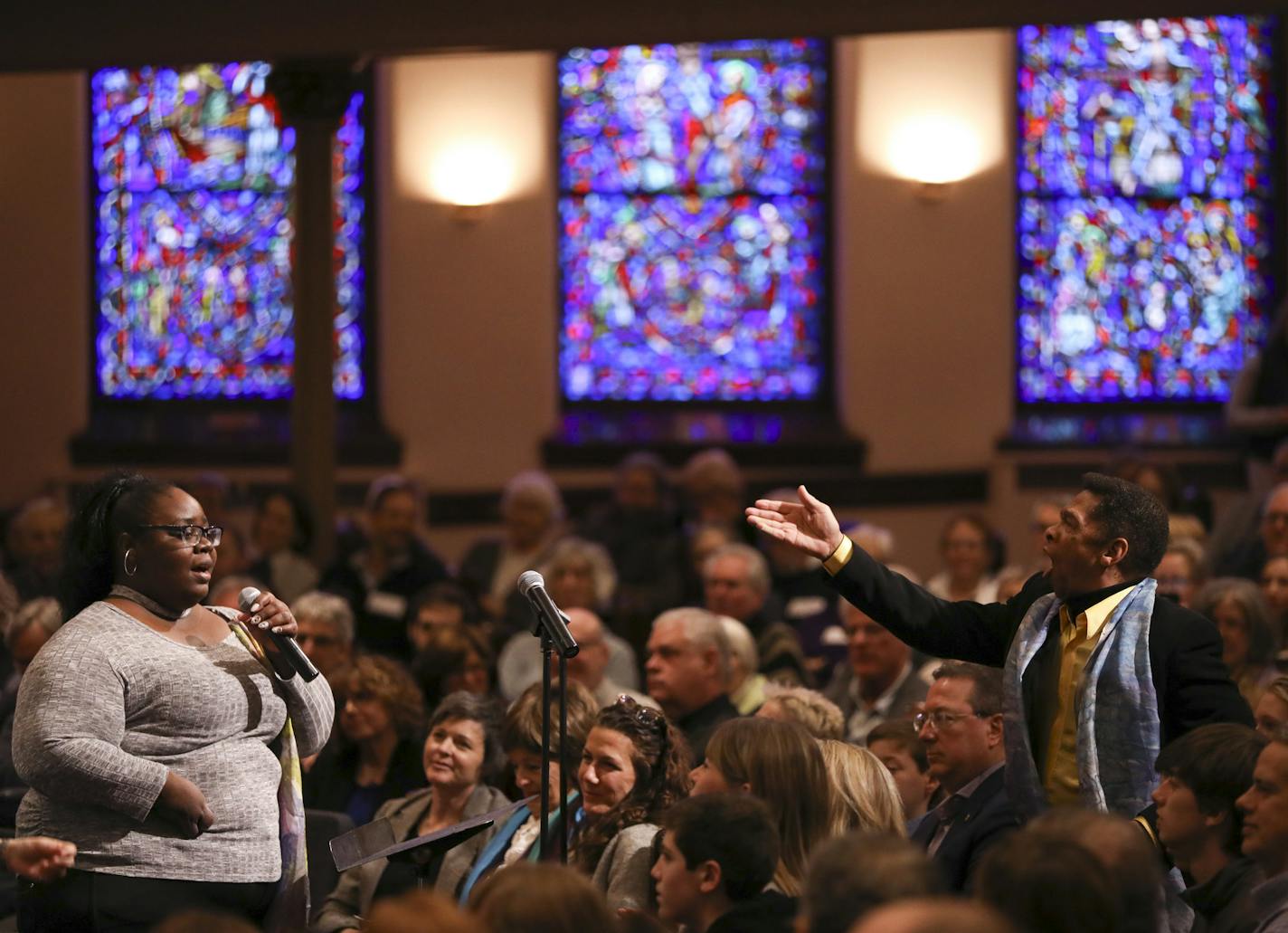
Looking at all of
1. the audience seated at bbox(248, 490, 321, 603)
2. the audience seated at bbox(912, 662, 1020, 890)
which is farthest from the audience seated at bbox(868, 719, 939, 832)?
the audience seated at bbox(248, 490, 321, 603)

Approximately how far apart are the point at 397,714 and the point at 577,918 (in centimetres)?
262

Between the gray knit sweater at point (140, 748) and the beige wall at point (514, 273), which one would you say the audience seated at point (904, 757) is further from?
the beige wall at point (514, 273)

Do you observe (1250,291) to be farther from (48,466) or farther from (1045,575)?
(1045,575)

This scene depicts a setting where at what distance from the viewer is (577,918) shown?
8.09ft

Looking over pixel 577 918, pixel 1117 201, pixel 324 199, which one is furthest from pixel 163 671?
pixel 1117 201

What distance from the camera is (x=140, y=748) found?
328cm

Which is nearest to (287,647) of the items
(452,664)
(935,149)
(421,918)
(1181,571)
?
(421,918)

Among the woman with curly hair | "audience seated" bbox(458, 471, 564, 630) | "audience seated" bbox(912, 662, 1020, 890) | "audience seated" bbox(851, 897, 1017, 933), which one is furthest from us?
"audience seated" bbox(458, 471, 564, 630)

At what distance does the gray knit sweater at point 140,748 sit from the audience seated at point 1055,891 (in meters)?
1.50

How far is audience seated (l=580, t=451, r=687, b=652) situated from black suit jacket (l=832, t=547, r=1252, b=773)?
137 inches

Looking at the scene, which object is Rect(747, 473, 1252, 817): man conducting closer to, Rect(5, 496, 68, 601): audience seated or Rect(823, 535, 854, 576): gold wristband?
Rect(823, 535, 854, 576): gold wristband

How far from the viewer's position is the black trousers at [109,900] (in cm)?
323

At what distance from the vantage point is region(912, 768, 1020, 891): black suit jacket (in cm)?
355

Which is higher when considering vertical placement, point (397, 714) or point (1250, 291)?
point (1250, 291)
